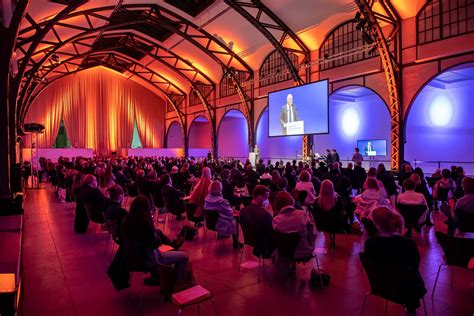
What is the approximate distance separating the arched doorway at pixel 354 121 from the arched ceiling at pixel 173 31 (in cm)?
465

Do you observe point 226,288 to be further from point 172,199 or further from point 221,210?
point 172,199

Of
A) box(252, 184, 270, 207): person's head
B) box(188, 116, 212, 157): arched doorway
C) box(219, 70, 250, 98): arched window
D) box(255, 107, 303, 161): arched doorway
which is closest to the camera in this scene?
box(252, 184, 270, 207): person's head

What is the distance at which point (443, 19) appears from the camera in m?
11.4

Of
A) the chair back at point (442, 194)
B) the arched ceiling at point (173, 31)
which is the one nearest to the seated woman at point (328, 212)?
the chair back at point (442, 194)

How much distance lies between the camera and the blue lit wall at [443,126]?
15188 mm

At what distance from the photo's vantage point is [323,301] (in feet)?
12.0

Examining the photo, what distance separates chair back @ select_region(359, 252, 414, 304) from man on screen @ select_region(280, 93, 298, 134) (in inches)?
521

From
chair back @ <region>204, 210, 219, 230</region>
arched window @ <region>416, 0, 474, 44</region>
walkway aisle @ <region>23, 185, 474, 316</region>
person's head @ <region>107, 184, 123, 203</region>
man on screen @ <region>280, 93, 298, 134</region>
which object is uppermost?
arched window @ <region>416, 0, 474, 44</region>

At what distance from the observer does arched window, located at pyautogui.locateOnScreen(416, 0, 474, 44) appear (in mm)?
10812

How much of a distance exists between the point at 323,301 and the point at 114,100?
2730cm

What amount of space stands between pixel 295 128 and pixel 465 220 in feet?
37.1

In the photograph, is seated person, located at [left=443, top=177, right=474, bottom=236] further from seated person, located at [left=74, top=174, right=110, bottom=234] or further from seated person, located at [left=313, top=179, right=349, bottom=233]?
seated person, located at [left=74, top=174, right=110, bottom=234]

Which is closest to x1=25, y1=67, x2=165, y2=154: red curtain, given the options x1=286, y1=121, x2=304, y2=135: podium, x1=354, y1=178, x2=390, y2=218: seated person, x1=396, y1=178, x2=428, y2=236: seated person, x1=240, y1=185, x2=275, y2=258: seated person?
x1=286, y1=121, x2=304, y2=135: podium

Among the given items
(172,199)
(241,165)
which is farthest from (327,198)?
(241,165)
